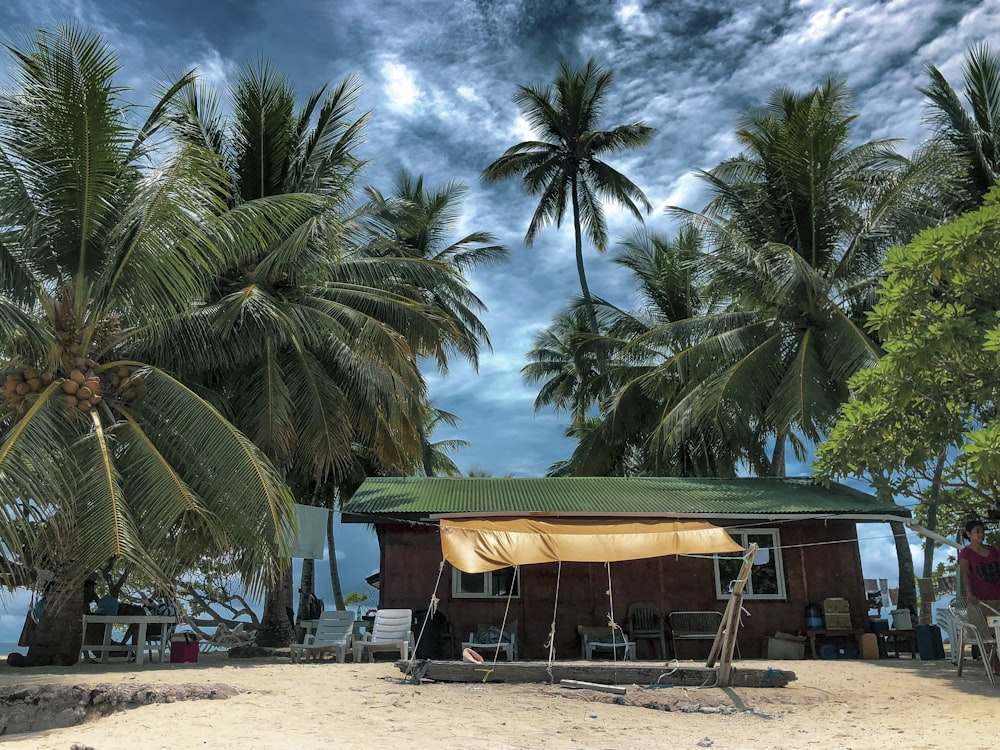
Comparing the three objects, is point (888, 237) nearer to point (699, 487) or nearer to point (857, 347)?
point (857, 347)

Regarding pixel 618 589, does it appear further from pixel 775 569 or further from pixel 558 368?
pixel 558 368

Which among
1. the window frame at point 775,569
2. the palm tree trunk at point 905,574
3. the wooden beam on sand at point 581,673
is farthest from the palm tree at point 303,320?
the palm tree trunk at point 905,574

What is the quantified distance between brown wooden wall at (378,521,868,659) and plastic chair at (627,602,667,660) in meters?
0.18

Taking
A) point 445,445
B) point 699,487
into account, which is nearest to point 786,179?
point 699,487

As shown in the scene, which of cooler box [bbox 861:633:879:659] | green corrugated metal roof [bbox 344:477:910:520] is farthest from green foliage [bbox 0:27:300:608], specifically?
cooler box [bbox 861:633:879:659]

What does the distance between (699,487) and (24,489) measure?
1171cm

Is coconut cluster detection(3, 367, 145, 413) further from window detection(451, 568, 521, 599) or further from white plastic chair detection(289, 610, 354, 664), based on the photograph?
window detection(451, 568, 521, 599)

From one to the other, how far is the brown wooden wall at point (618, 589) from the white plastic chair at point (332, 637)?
0.98 metres

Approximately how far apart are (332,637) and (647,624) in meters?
5.33

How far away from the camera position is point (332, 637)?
12.7 m

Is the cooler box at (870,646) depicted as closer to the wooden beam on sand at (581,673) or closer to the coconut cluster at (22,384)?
the wooden beam on sand at (581,673)

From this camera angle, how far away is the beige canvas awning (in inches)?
413

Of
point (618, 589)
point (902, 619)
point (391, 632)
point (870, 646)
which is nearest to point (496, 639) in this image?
point (391, 632)

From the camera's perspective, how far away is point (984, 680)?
9.86 m
